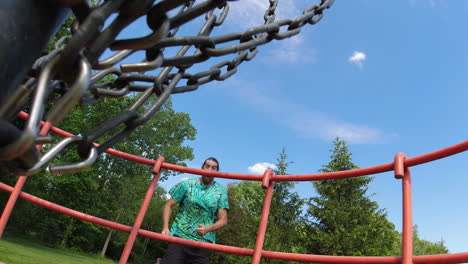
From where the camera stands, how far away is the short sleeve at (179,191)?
3316 millimetres

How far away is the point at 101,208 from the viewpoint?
23.1 m

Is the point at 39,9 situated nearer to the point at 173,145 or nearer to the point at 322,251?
the point at 322,251

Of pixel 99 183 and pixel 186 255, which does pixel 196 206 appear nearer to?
pixel 186 255

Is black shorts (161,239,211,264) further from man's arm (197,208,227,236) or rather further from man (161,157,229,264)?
man's arm (197,208,227,236)

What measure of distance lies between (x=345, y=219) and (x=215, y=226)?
1772 cm

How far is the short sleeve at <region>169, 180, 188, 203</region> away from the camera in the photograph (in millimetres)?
3316

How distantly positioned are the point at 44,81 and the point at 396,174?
181 cm

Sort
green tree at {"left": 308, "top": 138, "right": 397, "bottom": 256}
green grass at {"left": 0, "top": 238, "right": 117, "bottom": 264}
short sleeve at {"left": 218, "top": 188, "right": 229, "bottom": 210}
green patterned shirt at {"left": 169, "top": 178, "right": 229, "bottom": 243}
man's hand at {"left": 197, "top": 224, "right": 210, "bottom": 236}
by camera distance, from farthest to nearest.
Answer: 1. green tree at {"left": 308, "top": 138, "right": 397, "bottom": 256}
2. green grass at {"left": 0, "top": 238, "right": 117, "bottom": 264}
3. short sleeve at {"left": 218, "top": 188, "right": 229, "bottom": 210}
4. green patterned shirt at {"left": 169, "top": 178, "right": 229, "bottom": 243}
5. man's hand at {"left": 197, "top": 224, "right": 210, "bottom": 236}

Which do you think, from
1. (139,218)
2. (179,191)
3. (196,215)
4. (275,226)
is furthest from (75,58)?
(275,226)

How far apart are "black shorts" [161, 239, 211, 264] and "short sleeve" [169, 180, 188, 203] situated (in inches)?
16.3

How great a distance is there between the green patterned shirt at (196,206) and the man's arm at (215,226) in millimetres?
45

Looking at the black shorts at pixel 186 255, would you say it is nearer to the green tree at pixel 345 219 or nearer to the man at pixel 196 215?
the man at pixel 196 215

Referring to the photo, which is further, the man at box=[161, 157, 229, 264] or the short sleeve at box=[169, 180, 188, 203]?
the short sleeve at box=[169, 180, 188, 203]

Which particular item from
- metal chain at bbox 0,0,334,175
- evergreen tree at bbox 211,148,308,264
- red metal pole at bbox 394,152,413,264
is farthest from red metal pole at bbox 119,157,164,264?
evergreen tree at bbox 211,148,308,264
